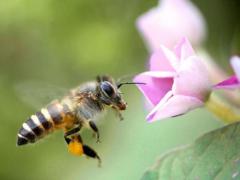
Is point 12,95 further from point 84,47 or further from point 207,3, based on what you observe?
point 207,3

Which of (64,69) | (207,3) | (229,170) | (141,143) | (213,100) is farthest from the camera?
(64,69)

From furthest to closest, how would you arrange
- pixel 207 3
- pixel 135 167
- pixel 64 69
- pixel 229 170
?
pixel 64 69 → pixel 207 3 → pixel 135 167 → pixel 229 170

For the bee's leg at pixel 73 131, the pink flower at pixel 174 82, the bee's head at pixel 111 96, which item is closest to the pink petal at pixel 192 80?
the pink flower at pixel 174 82

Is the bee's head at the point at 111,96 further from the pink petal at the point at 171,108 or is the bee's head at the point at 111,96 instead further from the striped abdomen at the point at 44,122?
the pink petal at the point at 171,108

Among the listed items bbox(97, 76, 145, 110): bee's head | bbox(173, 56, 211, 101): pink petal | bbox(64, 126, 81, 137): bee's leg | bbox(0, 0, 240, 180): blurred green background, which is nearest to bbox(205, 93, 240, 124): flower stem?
bbox(173, 56, 211, 101): pink petal

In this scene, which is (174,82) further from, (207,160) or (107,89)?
(107,89)

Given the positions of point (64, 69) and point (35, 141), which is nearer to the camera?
point (35, 141)

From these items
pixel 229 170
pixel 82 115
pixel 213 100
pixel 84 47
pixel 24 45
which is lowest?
pixel 229 170

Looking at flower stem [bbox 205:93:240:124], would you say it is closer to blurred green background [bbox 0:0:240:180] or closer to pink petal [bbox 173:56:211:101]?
pink petal [bbox 173:56:211:101]

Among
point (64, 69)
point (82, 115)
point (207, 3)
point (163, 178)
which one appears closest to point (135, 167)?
point (82, 115)
